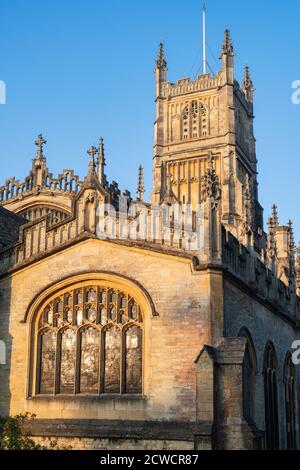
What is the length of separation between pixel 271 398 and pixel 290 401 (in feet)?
10.2

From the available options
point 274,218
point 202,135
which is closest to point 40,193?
point 274,218

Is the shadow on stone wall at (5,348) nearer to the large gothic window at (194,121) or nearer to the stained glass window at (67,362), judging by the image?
the stained glass window at (67,362)

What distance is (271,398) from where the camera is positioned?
2441 centimetres

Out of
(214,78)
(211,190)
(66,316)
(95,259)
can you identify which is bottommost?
(66,316)

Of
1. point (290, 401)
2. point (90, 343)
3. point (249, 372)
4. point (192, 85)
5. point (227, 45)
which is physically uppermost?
point (227, 45)

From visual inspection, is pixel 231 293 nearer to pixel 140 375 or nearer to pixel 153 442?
pixel 140 375

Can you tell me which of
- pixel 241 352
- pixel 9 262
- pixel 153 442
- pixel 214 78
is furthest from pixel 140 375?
pixel 214 78

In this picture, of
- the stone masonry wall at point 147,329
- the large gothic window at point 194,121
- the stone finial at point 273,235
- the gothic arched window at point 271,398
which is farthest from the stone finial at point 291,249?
the large gothic window at point 194,121

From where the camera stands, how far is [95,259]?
816 inches

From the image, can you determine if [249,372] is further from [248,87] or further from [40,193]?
[248,87]
